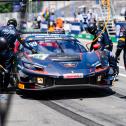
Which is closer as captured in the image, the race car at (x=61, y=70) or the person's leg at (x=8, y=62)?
the race car at (x=61, y=70)

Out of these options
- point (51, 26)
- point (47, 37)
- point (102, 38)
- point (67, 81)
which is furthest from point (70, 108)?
point (51, 26)

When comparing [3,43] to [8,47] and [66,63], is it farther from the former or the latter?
[66,63]

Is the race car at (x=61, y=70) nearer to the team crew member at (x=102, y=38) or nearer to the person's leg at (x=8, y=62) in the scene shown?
the person's leg at (x=8, y=62)

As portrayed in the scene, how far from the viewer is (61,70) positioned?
9.91 meters

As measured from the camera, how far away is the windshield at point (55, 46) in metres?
11.2

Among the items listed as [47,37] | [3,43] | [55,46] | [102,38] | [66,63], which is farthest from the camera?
[102,38]

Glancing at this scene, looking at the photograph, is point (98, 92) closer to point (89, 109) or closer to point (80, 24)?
point (89, 109)

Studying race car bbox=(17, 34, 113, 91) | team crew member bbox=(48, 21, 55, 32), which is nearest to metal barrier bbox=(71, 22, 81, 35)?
team crew member bbox=(48, 21, 55, 32)

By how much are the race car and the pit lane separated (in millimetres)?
326

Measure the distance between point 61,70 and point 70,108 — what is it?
3.59 ft

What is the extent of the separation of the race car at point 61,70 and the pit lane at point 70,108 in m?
0.33

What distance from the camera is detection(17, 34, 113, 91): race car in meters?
9.81

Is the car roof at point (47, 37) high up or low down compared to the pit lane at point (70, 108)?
up

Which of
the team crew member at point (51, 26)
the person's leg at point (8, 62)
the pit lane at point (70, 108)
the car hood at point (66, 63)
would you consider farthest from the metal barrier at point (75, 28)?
the car hood at point (66, 63)
